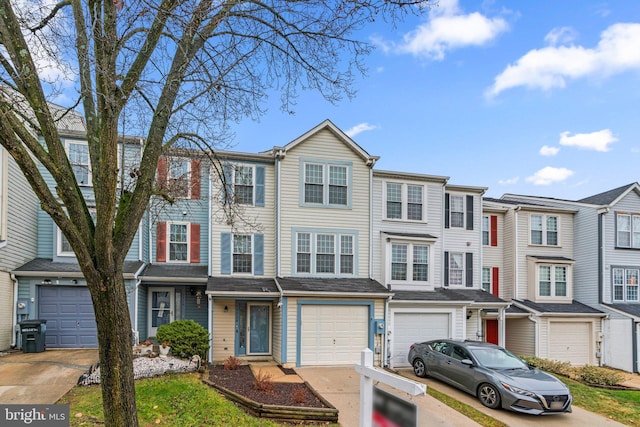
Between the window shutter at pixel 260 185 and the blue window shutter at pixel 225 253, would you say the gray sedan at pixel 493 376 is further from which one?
the window shutter at pixel 260 185

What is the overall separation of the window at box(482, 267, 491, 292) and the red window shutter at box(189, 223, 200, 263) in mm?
13566

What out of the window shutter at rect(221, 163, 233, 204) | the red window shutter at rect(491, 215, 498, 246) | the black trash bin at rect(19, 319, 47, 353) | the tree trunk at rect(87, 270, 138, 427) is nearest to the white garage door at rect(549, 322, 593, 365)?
the red window shutter at rect(491, 215, 498, 246)

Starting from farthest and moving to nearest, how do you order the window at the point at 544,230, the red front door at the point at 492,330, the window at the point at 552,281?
the window at the point at 544,230 → the window at the point at 552,281 → the red front door at the point at 492,330

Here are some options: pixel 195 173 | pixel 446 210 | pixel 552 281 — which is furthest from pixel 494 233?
pixel 195 173

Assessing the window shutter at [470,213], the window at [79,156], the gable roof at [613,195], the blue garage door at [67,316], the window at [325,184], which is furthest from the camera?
the gable roof at [613,195]

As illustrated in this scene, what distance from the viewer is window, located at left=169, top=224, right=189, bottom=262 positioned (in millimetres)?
16578

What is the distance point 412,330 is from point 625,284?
1245cm

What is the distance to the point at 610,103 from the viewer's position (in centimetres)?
1579

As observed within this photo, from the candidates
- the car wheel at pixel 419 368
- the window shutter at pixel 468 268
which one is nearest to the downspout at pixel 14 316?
the car wheel at pixel 419 368

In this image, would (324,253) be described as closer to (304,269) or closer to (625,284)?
(304,269)

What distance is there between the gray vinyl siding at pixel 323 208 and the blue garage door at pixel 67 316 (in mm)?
6956

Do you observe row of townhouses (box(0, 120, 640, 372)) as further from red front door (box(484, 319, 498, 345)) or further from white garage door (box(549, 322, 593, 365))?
red front door (box(484, 319, 498, 345))

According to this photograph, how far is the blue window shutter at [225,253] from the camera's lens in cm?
1570

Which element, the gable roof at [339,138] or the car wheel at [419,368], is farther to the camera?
the gable roof at [339,138]
